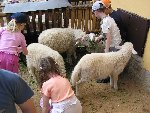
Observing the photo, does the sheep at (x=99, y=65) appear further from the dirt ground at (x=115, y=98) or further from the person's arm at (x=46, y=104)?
the person's arm at (x=46, y=104)

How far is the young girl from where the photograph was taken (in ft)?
10.6

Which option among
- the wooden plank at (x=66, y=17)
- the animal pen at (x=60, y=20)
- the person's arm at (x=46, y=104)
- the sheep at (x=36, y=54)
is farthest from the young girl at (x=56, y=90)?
the wooden plank at (x=66, y=17)

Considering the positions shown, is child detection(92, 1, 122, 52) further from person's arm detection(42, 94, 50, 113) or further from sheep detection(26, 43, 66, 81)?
person's arm detection(42, 94, 50, 113)

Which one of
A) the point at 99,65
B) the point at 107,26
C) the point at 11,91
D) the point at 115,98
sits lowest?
the point at 115,98

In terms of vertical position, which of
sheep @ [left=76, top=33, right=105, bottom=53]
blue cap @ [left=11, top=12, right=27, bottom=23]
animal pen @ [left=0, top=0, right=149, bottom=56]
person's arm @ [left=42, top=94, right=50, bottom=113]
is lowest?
person's arm @ [left=42, top=94, right=50, bottom=113]

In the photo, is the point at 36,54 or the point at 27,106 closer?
the point at 27,106

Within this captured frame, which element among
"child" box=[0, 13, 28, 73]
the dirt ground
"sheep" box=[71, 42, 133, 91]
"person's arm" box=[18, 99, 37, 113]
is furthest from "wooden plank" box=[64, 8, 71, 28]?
"person's arm" box=[18, 99, 37, 113]

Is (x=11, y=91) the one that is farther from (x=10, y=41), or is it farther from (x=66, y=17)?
(x=66, y=17)

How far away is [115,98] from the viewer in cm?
482

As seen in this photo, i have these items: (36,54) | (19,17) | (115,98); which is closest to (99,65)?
(115,98)

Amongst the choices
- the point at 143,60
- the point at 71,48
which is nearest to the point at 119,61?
Result: the point at 143,60

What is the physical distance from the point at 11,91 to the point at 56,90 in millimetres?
1359

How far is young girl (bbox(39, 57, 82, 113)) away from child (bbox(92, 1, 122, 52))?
1.88 meters

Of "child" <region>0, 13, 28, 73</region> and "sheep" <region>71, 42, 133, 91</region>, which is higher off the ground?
"child" <region>0, 13, 28, 73</region>
